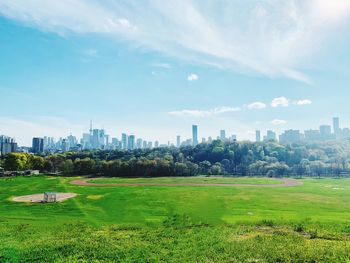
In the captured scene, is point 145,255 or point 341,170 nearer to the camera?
point 145,255

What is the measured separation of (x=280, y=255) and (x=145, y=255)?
9.81 metres

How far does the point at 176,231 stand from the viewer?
100 ft

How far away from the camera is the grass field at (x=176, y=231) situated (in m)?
23.6

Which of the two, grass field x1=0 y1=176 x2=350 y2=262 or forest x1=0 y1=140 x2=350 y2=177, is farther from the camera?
forest x1=0 y1=140 x2=350 y2=177

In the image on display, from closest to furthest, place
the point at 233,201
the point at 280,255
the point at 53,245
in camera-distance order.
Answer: the point at 280,255, the point at 53,245, the point at 233,201

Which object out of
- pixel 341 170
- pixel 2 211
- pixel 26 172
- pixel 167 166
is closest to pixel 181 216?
pixel 2 211

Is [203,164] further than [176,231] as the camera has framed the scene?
Yes

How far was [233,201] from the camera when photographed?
50594 mm

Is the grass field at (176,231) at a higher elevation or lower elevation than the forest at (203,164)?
lower

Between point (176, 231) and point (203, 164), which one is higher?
point (203, 164)

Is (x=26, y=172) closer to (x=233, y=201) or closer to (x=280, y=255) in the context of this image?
(x=233, y=201)

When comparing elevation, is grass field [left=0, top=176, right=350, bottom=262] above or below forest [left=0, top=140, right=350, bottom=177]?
below

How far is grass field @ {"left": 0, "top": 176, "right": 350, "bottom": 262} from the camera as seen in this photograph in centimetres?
2361

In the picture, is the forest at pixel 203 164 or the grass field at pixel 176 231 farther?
the forest at pixel 203 164
